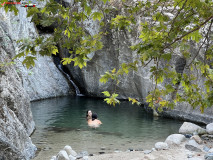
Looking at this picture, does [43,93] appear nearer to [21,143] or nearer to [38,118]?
[38,118]

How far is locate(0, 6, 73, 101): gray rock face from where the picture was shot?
66.2 feet

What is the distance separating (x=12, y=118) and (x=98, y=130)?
4.94 metres

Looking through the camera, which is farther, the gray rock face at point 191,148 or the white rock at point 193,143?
the white rock at point 193,143

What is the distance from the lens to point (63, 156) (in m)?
6.89

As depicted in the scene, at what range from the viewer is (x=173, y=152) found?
24.7 ft

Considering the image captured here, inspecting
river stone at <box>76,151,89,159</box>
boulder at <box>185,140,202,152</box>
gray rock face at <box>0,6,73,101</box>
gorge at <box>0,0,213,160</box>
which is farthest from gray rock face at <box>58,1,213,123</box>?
river stone at <box>76,151,89,159</box>

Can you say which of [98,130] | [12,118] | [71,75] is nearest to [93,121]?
[98,130]

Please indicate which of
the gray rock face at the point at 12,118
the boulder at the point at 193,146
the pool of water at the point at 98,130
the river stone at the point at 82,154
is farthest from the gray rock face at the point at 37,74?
the boulder at the point at 193,146

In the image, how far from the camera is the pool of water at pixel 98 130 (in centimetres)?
904

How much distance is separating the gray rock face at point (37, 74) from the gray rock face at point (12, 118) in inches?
378

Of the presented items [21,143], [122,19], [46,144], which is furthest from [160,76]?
[46,144]

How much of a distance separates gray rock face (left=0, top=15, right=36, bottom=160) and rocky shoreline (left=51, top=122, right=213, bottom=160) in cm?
97

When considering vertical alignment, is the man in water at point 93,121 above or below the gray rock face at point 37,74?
below

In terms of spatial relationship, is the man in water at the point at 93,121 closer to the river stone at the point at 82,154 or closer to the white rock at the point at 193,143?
the river stone at the point at 82,154
